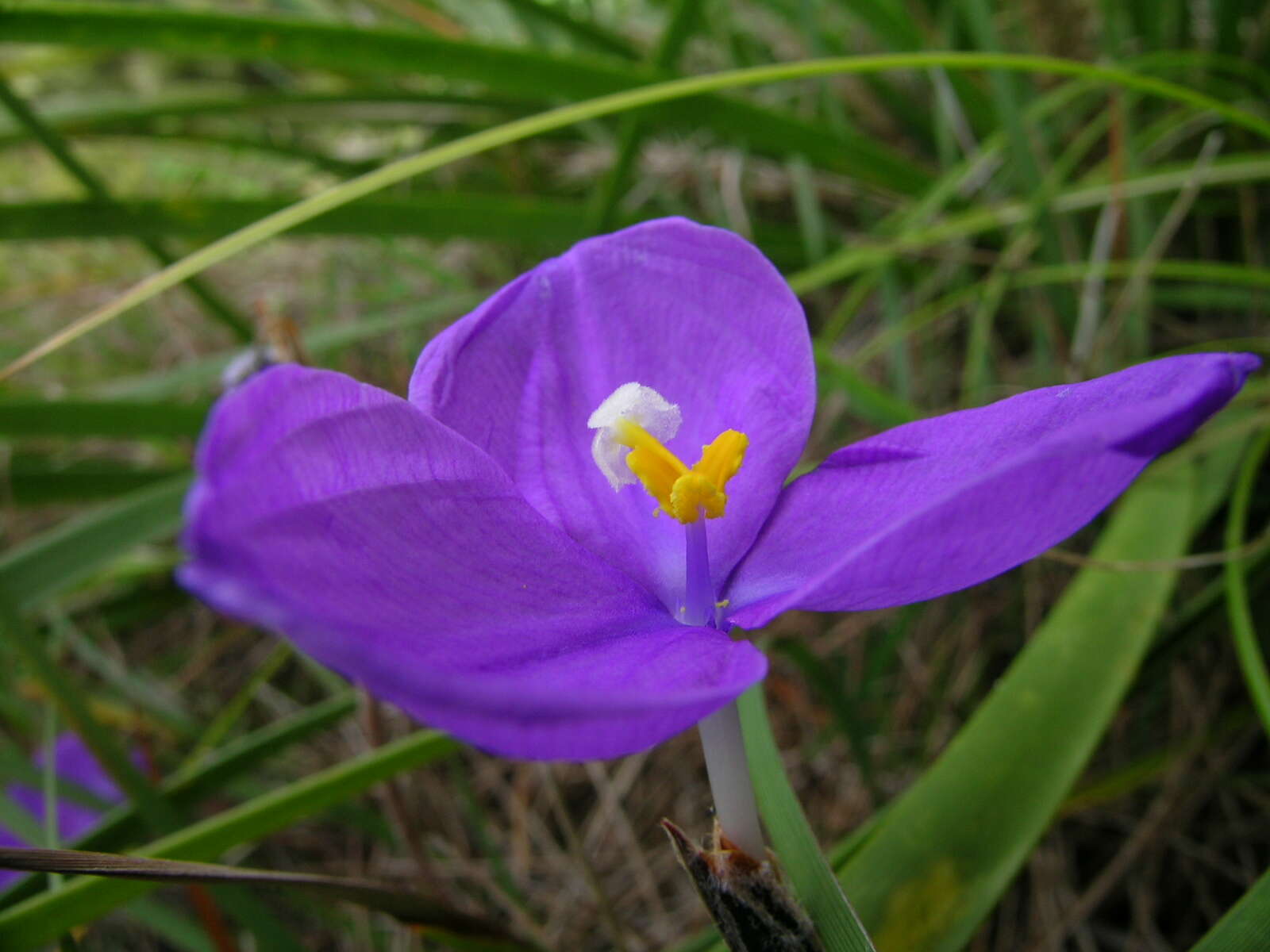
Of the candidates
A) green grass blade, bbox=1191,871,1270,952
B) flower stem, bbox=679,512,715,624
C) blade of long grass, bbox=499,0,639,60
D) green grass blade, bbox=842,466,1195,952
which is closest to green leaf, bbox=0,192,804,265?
blade of long grass, bbox=499,0,639,60

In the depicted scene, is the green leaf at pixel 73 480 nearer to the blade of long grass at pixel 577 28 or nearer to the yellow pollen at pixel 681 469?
the blade of long grass at pixel 577 28

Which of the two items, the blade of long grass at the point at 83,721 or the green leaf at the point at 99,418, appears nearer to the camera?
the blade of long grass at the point at 83,721

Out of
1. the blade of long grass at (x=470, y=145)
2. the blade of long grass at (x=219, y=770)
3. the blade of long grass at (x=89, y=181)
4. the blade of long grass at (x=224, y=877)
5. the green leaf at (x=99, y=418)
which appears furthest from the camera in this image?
the green leaf at (x=99, y=418)

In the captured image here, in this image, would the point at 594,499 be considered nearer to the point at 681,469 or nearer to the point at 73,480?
the point at 681,469

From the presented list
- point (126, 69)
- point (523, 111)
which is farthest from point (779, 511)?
point (126, 69)

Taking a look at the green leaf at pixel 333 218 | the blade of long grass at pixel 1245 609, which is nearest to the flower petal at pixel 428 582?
the blade of long grass at pixel 1245 609

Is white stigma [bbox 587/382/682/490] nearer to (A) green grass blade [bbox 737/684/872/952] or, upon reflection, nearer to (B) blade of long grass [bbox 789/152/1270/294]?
(A) green grass blade [bbox 737/684/872/952]

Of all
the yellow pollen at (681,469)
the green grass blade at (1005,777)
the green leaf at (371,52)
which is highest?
the green leaf at (371,52)

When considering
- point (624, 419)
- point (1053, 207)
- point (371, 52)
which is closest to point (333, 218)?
point (371, 52)
